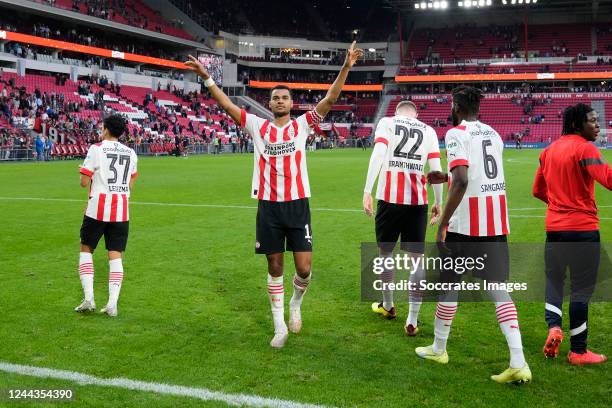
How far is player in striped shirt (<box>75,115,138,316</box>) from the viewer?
603 cm

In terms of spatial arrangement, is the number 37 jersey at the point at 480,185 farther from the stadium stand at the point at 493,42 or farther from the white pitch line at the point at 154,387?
the stadium stand at the point at 493,42

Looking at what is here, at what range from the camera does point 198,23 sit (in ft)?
233

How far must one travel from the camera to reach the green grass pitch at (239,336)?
4215 millimetres

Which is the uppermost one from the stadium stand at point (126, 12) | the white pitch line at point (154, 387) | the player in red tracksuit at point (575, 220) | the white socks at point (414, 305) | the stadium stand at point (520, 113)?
the stadium stand at point (126, 12)

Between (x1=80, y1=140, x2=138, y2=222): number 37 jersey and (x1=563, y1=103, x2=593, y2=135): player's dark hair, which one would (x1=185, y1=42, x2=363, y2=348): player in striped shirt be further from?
(x1=563, y1=103, x2=593, y2=135): player's dark hair

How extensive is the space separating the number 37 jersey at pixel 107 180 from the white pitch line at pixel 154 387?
1862mm

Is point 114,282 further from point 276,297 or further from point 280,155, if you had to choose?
point 280,155

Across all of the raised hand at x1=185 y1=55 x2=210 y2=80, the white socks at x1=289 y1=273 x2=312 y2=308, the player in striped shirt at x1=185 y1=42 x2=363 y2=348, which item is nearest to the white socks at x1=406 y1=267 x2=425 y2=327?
the white socks at x1=289 y1=273 x2=312 y2=308

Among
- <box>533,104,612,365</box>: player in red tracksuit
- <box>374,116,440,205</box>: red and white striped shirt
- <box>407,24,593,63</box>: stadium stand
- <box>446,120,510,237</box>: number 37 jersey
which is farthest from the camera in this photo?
<box>407,24,593,63</box>: stadium stand

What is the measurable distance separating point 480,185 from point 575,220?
0.86 meters

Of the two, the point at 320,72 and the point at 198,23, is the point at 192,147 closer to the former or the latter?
the point at 198,23

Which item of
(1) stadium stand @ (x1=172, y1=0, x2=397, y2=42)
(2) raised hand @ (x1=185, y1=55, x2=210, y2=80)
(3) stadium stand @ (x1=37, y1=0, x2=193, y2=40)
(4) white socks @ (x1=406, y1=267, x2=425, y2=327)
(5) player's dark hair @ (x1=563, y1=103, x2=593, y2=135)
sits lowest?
(4) white socks @ (x1=406, y1=267, x2=425, y2=327)

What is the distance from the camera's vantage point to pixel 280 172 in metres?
5.23

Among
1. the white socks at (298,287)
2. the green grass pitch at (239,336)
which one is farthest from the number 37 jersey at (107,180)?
the white socks at (298,287)
